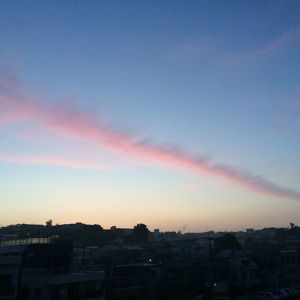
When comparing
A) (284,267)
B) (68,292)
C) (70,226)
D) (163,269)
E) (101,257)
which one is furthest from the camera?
(70,226)

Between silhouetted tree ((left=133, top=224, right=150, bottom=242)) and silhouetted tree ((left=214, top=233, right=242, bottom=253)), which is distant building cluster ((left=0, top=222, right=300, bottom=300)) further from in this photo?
silhouetted tree ((left=133, top=224, right=150, bottom=242))

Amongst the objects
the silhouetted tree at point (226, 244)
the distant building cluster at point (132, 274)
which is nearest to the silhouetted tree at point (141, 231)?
the silhouetted tree at point (226, 244)

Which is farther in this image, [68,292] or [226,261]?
[226,261]

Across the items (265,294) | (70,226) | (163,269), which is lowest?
(265,294)

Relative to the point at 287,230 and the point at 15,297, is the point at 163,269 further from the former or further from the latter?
the point at 287,230

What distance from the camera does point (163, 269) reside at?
48188mm

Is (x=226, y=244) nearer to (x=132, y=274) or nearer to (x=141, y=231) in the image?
(x=141, y=231)

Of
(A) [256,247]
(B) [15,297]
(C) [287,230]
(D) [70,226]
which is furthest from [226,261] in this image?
(C) [287,230]

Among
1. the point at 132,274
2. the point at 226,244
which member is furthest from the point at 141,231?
the point at 132,274

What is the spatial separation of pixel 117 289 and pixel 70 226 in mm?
89630

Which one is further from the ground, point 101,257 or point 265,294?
point 101,257

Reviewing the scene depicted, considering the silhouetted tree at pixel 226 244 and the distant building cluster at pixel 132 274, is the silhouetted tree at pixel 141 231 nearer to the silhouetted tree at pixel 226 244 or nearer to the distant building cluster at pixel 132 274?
the silhouetted tree at pixel 226 244

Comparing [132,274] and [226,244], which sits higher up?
[226,244]

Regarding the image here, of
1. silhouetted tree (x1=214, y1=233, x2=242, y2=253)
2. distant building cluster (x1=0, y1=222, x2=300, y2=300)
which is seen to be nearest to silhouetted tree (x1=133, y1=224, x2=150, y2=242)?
silhouetted tree (x1=214, y1=233, x2=242, y2=253)
